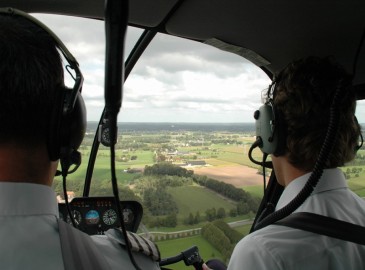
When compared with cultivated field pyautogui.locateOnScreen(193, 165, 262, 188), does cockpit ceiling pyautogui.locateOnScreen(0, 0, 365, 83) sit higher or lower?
higher

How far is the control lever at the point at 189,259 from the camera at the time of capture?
184 centimetres

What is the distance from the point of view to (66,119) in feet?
2.52

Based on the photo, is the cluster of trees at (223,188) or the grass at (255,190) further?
the grass at (255,190)

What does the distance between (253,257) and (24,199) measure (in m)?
0.72

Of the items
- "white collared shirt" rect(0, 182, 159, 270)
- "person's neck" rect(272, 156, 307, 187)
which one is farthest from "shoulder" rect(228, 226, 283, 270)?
"white collared shirt" rect(0, 182, 159, 270)

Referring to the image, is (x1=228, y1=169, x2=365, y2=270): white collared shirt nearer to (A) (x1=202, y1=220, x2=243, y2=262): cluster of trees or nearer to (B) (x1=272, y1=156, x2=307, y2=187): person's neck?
(B) (x1=272, y1=156, x2=307, y2=187): person's neck

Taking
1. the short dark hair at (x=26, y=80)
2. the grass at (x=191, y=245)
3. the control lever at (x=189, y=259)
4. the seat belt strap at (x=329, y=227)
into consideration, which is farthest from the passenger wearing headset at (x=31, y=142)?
the grass at (x=191, y=245)

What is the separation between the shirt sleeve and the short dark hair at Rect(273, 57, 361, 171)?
1.26 ft

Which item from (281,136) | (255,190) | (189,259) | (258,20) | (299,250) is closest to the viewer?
(299,250)

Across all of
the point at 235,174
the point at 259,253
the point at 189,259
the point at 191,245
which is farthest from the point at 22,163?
the point at 235,174

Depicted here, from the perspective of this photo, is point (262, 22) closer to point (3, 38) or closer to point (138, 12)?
point (138, 12)

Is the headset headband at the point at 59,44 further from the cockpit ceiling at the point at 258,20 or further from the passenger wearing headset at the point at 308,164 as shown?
the cockpit ceiling at the point at 258,20

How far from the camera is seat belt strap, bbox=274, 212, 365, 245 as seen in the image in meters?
1.10

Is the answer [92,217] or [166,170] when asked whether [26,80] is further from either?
[166,170]
